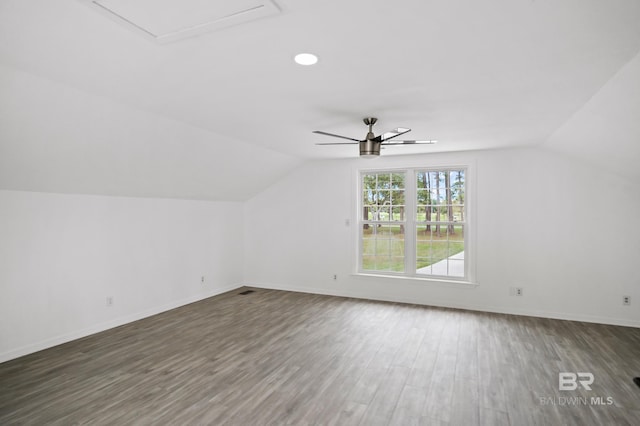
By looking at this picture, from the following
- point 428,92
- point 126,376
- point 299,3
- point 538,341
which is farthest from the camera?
point 538,341

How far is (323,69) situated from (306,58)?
0.66 feet

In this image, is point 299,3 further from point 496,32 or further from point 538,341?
point 538,341

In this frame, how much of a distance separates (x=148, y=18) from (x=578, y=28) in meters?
2.32

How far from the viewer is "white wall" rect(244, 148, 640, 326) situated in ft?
15.5

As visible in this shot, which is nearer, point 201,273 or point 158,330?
point 158,330

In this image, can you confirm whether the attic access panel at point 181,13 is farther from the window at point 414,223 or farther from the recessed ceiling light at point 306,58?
the window at point 414,223

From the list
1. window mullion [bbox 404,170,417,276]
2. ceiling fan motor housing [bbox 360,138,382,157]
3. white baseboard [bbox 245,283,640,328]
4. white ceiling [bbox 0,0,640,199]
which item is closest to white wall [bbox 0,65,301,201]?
white ceiling [bbox 0,0,640,199]

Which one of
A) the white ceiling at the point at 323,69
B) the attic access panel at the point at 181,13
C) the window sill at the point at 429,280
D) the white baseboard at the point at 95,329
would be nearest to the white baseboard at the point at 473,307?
the window sill at the point at 429,280

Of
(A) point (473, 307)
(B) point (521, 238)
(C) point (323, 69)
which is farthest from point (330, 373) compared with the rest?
(B) point (521, 238)

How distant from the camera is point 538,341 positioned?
408 cm

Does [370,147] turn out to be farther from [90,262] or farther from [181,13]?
[90,262]

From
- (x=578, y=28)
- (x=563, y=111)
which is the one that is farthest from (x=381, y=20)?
(x=563, y=111)

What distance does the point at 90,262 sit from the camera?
426 cm

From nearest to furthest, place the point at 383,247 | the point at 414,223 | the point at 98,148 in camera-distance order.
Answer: the point at 98,148, the point at 414,223, the point at 383,247
